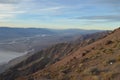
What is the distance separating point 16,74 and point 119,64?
7985 centimetres

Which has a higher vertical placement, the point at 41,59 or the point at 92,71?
the point at 92,71

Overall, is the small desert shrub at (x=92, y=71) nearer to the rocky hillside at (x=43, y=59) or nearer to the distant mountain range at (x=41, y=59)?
the distant mountain range at (x=41, y=59)

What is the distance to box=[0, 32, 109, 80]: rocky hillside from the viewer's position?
113 m

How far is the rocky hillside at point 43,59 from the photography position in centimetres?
11321

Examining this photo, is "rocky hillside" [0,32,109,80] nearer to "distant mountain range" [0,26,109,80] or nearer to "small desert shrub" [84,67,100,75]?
"distant mountain range" [0,26,109,80]

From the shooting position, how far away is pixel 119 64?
3497cm

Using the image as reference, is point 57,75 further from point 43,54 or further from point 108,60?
point 43,54

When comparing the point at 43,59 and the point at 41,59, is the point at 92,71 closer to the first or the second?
the point at 43,59

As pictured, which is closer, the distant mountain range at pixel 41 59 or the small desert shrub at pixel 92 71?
the small desert shrub at pixel 92 71

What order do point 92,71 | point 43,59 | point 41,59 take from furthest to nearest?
point 41,59 → point 43,59 → point 92,71

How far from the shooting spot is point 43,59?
132m

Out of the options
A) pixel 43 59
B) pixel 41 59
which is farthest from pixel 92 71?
pixel 41 59

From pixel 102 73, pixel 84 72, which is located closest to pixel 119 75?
pixel 102 73

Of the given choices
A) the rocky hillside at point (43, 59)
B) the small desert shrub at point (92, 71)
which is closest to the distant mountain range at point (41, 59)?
the rocky hillside at point (43, 59)
